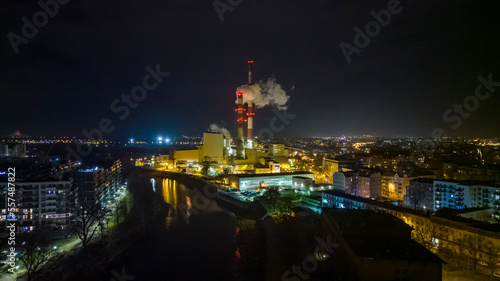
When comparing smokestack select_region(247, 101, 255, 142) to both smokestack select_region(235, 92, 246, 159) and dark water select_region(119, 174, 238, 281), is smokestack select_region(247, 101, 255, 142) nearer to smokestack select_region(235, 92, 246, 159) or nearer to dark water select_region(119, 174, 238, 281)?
smokestack select_region(235, 92, 246, 159)

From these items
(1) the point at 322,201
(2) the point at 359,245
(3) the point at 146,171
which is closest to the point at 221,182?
(1) the point at 322,201

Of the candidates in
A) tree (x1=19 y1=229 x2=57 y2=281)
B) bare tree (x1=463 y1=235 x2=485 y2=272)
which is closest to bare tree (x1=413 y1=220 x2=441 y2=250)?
bare tree (x1=463 y1=235 x2=485 y2=272)

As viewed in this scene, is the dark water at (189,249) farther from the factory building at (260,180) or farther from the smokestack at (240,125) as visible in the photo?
the smokestack at (240,125)

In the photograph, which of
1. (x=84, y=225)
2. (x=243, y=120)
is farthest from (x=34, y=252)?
(x=243, y=120)

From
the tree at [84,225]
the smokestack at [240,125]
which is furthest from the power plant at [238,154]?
the tree at [84,225]

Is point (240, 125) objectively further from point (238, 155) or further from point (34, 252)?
point (34, 252)

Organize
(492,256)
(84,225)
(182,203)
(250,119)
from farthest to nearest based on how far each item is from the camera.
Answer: (250,119)
(182,203)
(84,225)
(492,256)
